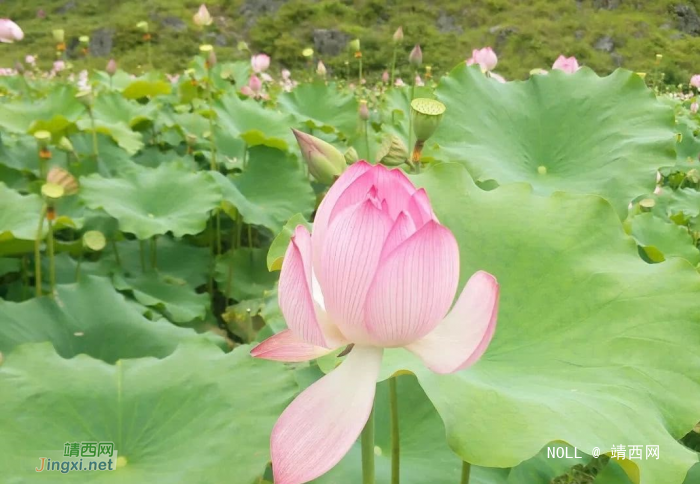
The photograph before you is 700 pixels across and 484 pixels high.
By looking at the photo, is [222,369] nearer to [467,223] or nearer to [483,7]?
[467,223]

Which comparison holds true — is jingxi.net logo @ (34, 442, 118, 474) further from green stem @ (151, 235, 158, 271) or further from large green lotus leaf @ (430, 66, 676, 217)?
green stem @ (151, 235, 158, 271)

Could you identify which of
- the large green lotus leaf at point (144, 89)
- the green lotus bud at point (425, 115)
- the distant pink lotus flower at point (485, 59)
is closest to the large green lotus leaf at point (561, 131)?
the green lotus bud at point (425, 115)

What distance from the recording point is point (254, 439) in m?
0.68

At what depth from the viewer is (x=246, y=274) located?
164cm

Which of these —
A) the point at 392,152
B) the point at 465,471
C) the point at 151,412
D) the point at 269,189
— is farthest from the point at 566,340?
the point at 269,189

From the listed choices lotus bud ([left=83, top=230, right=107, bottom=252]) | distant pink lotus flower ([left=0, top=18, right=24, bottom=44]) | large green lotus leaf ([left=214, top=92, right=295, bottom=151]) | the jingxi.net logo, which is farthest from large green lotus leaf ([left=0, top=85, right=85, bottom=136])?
the jingxi.net logo

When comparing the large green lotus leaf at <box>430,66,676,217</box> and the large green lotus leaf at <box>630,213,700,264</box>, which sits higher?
the large green lotus leaf at <box>430,66,676,217</box>

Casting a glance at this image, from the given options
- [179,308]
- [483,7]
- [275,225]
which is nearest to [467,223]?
[179,308]

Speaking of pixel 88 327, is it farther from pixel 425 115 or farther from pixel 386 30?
pixel 386 30

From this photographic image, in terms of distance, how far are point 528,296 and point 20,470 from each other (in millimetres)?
557

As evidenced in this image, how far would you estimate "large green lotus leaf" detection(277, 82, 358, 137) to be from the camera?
2.37m

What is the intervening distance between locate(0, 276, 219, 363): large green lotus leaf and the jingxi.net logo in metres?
0.30

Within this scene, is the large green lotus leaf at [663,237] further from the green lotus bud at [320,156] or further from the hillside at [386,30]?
the hillside at [386,30]

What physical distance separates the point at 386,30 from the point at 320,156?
79.3 ft
